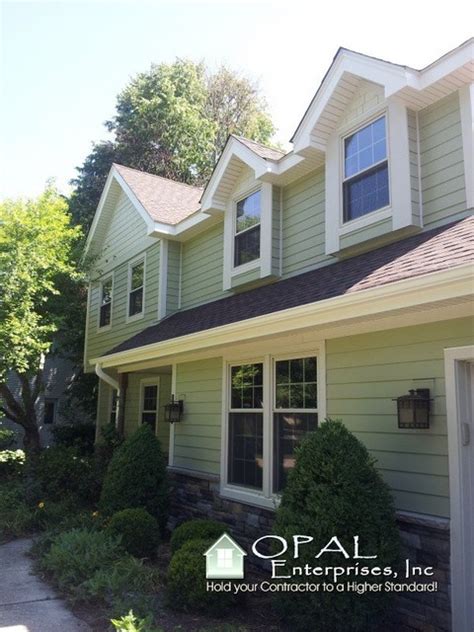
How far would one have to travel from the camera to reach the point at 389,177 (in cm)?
595

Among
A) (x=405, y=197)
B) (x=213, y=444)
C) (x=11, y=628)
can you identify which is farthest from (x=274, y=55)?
(x=11, y=628)

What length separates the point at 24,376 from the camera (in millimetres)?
12008

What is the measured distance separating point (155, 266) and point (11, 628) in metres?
7.53

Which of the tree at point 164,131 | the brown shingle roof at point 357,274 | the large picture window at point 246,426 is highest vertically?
the tree at point 164,131

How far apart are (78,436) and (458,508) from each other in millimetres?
13354

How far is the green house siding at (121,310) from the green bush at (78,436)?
10.3 ft

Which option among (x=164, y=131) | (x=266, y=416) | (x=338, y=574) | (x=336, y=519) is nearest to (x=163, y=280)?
(x=266, y=416)

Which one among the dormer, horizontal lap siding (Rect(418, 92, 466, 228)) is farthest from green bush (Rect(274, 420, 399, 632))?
the dormer

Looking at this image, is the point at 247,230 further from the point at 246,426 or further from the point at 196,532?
the point at 196,532

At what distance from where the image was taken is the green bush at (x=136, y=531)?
6.08 m

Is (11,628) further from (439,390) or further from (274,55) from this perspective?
(274,55)

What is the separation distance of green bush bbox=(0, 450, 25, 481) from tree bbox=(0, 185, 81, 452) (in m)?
1.55

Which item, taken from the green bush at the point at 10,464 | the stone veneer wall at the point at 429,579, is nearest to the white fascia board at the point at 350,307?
the stone veneer wall at the point at 429,579

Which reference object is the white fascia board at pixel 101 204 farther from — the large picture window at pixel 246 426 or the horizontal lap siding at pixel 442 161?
the horizontal lap siding at pixel 442 161
